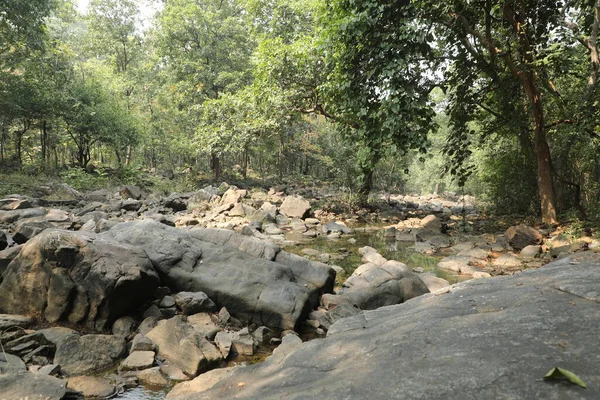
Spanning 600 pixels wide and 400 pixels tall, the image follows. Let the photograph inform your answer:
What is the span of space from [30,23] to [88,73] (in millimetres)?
17036

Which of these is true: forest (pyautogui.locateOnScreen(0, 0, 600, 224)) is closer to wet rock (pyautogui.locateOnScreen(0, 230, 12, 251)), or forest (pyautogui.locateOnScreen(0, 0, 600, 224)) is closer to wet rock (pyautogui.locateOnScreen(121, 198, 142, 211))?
wet rock (pyautogui.locateOnScreen(121, 198, 142, 211))

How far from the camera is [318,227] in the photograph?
15438mm

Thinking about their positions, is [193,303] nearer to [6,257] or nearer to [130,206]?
[6,257]

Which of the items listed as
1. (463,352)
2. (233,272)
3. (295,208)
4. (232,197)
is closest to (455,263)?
(233,272)

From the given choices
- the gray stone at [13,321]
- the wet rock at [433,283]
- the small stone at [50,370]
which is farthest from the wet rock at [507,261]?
the gray stone at [13,321]

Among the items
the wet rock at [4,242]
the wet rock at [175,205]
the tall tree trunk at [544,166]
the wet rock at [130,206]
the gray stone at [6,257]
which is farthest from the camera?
the wet rock at [175,205]

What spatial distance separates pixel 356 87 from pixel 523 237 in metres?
6.39

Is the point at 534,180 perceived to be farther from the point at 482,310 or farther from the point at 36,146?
the point at 36,146

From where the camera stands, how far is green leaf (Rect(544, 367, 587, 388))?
164 centimetres

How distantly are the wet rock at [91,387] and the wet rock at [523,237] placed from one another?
1059cm

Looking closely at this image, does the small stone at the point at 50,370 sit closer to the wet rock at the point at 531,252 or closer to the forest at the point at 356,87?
the forest at the point at 356,87

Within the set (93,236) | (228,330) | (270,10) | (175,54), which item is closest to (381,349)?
(228,330)

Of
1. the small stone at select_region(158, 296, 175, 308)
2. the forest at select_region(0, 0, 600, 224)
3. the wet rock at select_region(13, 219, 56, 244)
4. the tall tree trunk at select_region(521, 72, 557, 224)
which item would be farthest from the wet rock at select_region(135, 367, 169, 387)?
the tall tree trunk at select_region(521, 72, 557, 224)

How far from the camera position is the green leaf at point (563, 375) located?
164 centimetres
